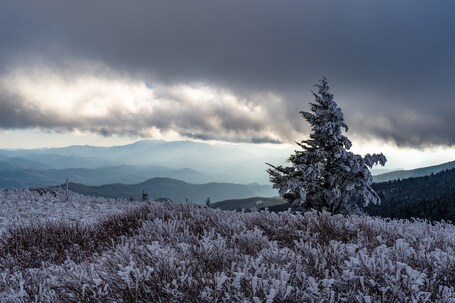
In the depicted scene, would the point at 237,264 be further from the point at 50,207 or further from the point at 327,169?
the point at 327,169

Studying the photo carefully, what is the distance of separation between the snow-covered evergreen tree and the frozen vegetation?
762 inches

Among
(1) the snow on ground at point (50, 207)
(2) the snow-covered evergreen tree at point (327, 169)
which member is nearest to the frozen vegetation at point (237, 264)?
(1) the snow on ground at point (50, 207)

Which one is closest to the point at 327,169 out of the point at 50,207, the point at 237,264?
the point at 50,207

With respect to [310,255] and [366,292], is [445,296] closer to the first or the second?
[366,292]

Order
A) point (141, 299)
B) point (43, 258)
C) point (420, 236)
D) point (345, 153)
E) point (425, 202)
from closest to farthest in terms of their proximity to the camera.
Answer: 1. point (141, 299)
2. point (420, 236)
3. point (43, 258)
4. point (345, 153)
5. point (425, 202)

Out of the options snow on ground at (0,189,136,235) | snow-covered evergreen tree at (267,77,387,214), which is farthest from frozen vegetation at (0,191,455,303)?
snow-covered evergreen tree at (267,77,387,214)

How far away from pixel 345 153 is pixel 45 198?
64.3 feet

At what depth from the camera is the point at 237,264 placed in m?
3.62

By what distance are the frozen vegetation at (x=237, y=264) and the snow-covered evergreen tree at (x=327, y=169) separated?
63.5 feet

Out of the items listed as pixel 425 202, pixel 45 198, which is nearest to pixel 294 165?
pixel 45 198

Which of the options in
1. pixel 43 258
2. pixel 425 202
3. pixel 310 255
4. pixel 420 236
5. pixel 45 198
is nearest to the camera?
pixel 310 255

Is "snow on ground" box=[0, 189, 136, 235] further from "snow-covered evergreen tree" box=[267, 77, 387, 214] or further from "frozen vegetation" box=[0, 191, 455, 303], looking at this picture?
"snow-covered evergreen tree" box=[267, 77, 387, 214]

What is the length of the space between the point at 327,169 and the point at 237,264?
24520mm

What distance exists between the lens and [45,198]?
17906mm
